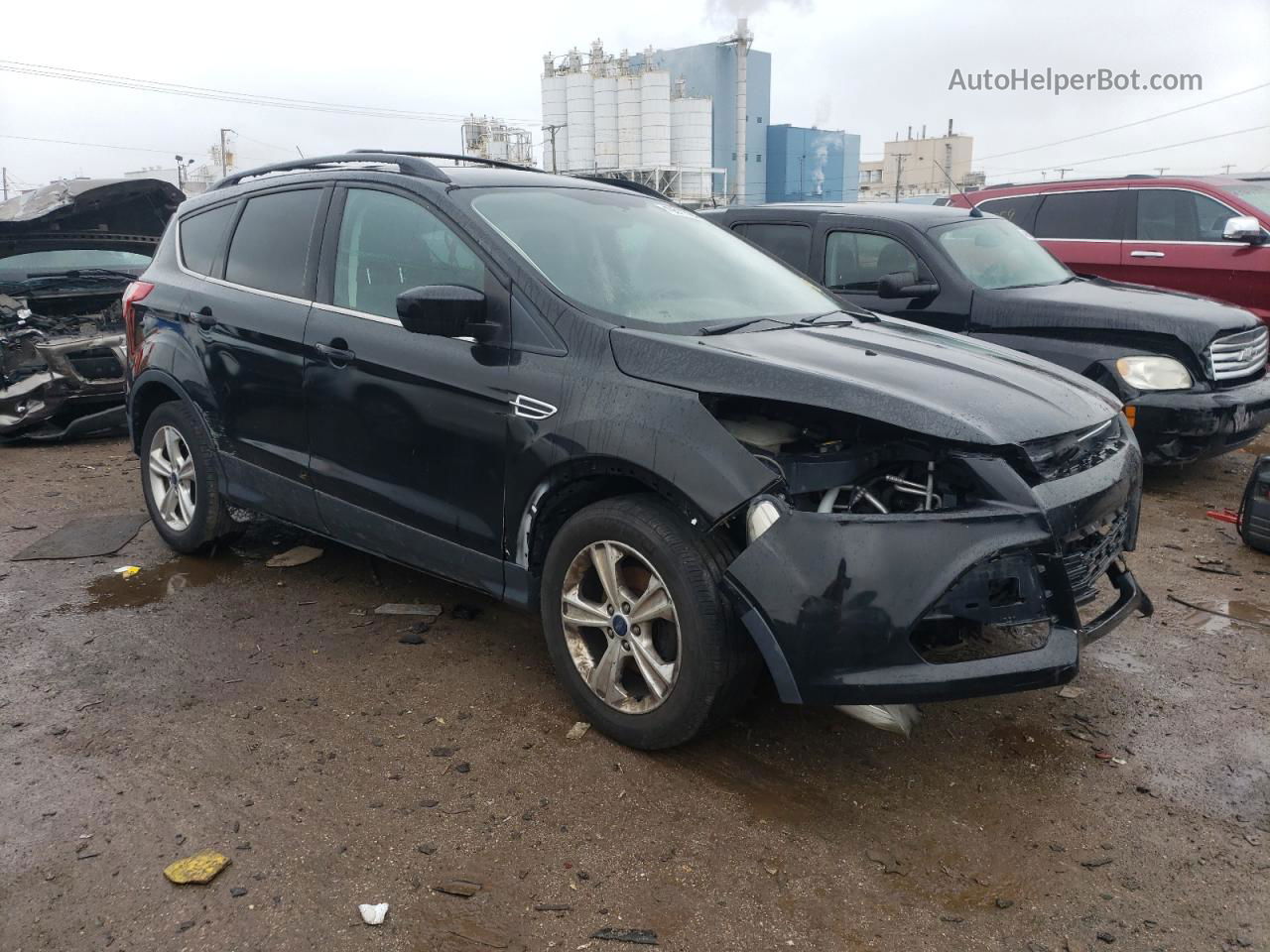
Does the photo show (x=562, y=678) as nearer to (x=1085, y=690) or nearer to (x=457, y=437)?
(x=457, y=437)

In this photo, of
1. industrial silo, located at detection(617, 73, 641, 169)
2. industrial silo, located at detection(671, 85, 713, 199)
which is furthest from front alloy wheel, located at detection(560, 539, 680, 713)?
industrial silo, located at detection(671, 85, 713, 199)

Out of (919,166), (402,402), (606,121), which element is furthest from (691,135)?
(402,402)

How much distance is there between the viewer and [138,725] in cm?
348

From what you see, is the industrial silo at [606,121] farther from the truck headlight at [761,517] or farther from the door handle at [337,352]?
the truck headlight at [761,517]

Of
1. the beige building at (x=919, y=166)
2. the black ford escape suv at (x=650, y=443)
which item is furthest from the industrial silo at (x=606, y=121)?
the black ford escape suv at (x=650, y=443)

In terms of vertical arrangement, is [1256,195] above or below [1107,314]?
above

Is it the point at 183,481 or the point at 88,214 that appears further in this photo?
the point at 88,214

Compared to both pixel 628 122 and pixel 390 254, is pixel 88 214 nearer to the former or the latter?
pixel 390 254

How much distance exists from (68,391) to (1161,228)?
920 centimetres

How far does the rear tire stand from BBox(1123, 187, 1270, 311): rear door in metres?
7.88

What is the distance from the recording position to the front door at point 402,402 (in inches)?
139

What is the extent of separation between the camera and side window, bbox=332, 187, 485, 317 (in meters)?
3.70

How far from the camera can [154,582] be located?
4.92 metres

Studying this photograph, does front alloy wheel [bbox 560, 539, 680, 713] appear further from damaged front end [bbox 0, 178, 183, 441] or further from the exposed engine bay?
damaged front end [bbox 0, 178, 183, 441]
